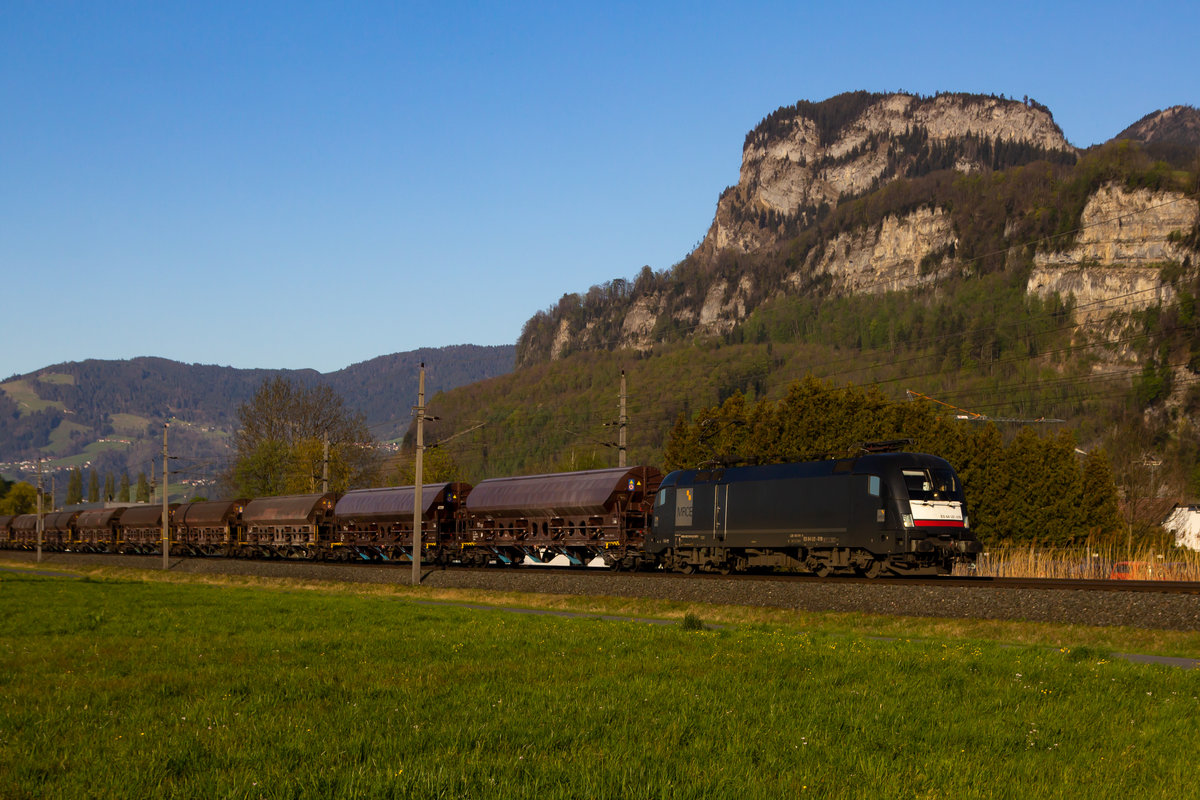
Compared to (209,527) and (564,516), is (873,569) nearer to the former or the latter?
(564,516)

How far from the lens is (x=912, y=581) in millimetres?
29688

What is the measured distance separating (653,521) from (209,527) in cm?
A: 4563

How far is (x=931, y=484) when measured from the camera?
109 ft

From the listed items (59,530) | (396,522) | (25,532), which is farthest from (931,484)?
(25,532)

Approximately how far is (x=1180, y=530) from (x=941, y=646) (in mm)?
77475

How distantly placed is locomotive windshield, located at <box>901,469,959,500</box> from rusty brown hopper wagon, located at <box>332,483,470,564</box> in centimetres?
2623

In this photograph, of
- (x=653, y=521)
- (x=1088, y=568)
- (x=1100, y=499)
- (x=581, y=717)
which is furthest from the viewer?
(x=1100, y=499)

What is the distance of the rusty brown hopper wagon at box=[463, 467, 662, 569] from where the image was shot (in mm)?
45938

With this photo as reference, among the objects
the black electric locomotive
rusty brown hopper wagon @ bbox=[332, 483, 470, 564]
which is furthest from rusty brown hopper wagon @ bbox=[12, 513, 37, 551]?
the black electric locomotive

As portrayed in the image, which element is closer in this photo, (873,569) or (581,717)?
(581,717)

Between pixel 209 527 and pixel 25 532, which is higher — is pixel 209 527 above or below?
above

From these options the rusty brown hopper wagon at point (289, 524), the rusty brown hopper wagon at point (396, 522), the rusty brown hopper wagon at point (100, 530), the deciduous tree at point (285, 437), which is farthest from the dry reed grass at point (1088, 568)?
the deciduous tree at point (285, 437)

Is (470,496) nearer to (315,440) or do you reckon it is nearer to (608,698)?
(608,698)

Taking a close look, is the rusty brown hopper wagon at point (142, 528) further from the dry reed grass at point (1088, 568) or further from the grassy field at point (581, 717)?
the grassy field at point (581, 717)
